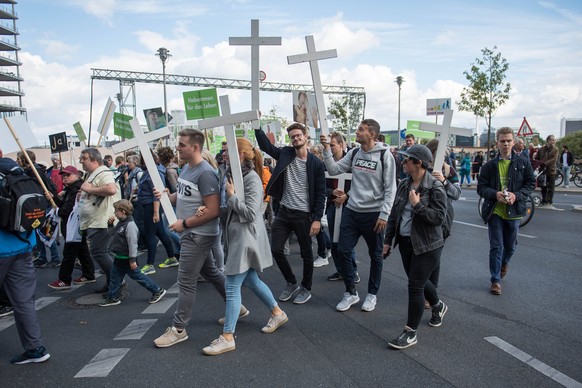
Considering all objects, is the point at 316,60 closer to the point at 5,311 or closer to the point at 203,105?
the point at 5,311

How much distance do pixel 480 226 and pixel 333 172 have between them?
6538 mm

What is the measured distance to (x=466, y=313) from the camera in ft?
15.6

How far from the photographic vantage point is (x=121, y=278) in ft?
17.7

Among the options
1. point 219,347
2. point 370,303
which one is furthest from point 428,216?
point 219,347

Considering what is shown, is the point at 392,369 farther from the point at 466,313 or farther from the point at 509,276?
the point at 509,276

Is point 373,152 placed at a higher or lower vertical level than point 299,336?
higher

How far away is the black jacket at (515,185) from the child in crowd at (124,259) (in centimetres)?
409

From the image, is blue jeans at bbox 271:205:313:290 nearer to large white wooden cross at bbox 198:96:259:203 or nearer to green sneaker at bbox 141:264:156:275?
large white wooden cross at bbox 198:96:259:203

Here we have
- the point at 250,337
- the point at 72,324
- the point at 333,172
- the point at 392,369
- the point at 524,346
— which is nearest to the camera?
the point at 392,369

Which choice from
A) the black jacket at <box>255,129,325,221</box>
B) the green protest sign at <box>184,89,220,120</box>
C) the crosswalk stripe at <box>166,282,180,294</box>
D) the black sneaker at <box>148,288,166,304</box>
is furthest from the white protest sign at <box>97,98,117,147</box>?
the black jacket at <box>255,129,325,221</box>

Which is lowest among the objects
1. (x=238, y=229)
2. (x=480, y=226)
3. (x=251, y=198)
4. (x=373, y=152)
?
(x=480, y=226)

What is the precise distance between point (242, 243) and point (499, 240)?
329 cm

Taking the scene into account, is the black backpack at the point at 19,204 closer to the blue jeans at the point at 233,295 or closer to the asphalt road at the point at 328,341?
the asphalt road at the point at 328,341

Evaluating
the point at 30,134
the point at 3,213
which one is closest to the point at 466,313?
the point at 3,213
